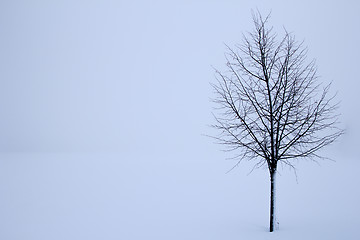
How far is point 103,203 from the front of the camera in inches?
710

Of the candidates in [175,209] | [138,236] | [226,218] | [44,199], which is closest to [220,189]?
[175,209]

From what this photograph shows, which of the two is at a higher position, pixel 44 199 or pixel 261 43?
pixel 261 43

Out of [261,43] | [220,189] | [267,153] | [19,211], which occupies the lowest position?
[19,211]

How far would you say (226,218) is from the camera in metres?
13.8

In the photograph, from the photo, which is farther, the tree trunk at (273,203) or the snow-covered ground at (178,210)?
the snow-covered ground at (178,210)

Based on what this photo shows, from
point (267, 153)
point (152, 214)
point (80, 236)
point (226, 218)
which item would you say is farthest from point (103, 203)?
point (267, 153)

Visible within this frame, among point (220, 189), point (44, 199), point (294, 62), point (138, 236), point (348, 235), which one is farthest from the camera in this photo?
point (220, 189)

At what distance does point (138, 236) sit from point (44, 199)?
11.3 m

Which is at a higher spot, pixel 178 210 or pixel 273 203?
pixel 273 203

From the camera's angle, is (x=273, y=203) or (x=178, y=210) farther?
(x=178, y=210)

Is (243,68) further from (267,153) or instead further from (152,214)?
(152,214)

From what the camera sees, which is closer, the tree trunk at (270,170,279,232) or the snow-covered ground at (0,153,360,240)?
the tree trunk at (270,170,279,232)

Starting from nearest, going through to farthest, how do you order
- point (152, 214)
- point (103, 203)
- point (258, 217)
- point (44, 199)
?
1. point (258, 217)
2. point (152, 214)
3. point (103, 203)
4. point (44, 199)

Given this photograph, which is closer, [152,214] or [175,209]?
[152,214]
